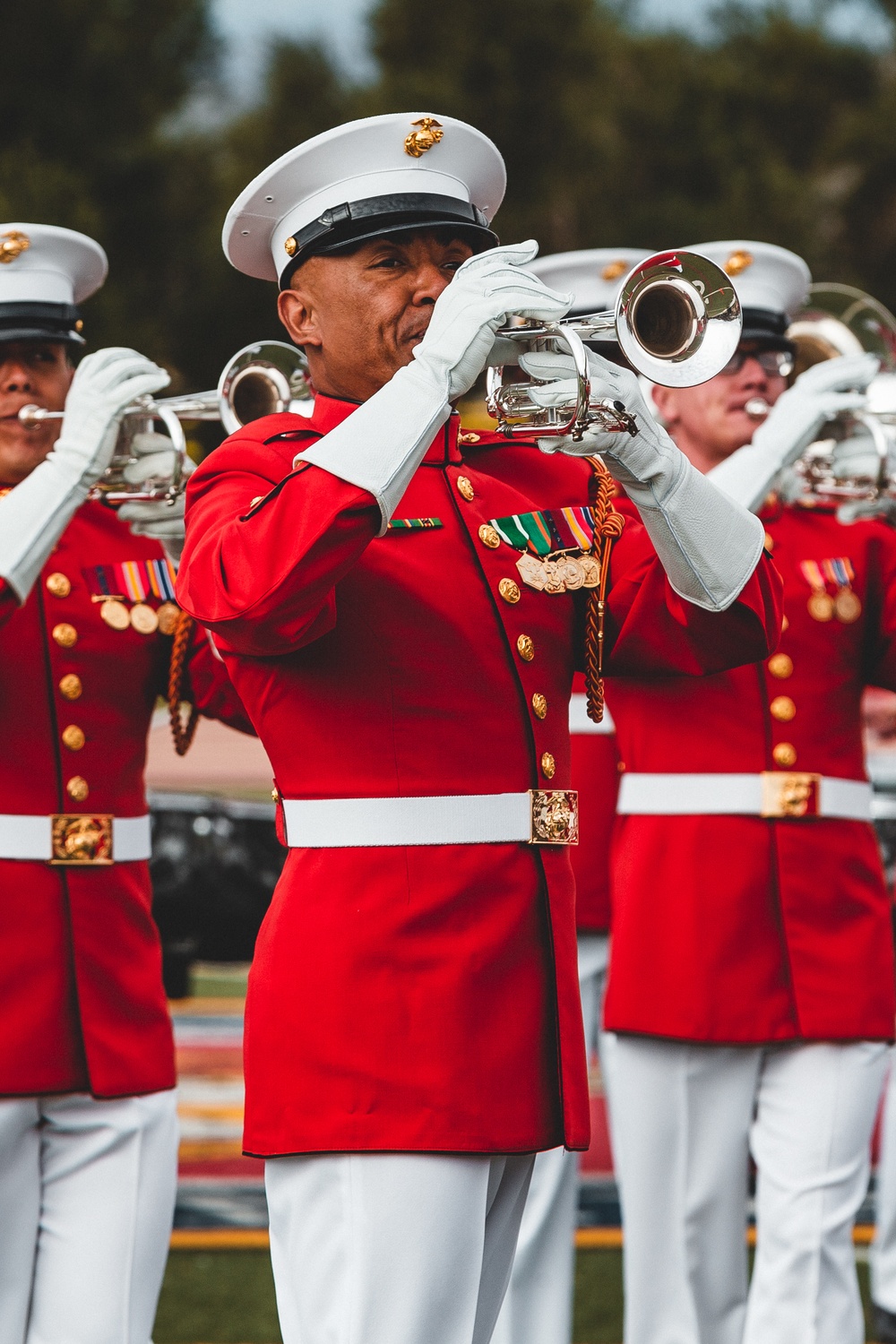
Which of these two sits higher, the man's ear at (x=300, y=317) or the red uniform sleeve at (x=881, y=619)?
the man's ear at (x=300, y=317)

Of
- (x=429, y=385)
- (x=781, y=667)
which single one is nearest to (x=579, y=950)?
(x=781, y=667)

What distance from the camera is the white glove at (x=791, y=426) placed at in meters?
4.04

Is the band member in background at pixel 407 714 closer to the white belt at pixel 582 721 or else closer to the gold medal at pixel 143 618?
the gold medal at pixel 143 618

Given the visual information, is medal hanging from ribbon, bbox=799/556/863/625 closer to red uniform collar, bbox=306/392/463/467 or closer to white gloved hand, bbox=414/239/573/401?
red uniform collar, bbox=306/392/463/467

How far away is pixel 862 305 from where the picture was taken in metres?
5.25

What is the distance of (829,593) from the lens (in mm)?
4301

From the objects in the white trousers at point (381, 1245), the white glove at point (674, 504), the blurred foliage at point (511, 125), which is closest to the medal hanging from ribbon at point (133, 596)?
the white glove at point (674, 504)

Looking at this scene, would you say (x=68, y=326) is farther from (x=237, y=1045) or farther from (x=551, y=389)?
(x=237, y=1045)

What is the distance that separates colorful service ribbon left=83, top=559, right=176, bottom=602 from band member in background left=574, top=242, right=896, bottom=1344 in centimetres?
93

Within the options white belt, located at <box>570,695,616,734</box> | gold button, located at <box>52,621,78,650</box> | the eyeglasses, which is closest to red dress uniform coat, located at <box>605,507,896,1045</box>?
the eyeglasses

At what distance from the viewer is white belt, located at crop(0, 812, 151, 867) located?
146 inches

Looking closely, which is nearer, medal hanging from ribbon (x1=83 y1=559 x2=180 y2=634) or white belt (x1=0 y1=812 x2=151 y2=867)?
white belt (x1=0 y1=812 x2=151 y2=867)


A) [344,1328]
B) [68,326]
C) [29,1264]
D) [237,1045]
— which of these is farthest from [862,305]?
[237,1045]

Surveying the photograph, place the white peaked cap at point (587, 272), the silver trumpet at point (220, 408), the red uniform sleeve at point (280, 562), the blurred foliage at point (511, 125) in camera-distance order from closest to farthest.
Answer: the red uniform sleeve at point (280, 562) → the silver trumpet at point (220, 408) → the white peaked cap at point (587, 272) → the blurred foliage at point (511, 125)
